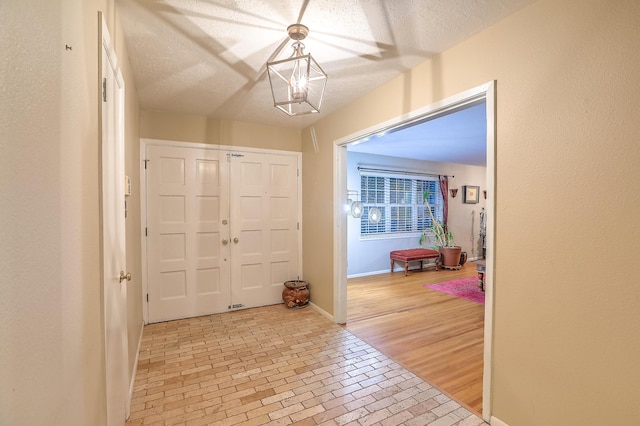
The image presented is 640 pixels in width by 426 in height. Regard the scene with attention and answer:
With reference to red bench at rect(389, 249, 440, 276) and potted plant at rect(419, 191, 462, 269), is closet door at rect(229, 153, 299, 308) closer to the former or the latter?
red bench at rect(389, 249, 440, 276)

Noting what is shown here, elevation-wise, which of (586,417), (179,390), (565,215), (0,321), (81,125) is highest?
(81,125)

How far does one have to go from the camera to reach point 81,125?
3.31 feet

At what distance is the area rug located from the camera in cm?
432

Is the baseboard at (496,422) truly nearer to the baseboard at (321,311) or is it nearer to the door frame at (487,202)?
the door frame at (487,202)

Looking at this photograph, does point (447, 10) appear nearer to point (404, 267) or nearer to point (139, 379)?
point (139, 379)

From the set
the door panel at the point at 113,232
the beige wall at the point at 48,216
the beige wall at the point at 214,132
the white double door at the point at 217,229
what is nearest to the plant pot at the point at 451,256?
the white double door at the point at 217,229

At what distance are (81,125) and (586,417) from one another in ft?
8.25

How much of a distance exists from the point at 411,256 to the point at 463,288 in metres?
1.17

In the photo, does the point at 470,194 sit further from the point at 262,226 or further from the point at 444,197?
the point at 262,226

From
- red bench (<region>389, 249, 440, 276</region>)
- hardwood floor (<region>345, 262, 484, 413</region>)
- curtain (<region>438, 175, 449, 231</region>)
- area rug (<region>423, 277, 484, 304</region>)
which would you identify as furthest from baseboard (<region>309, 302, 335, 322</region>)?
curtain (<region>438, 175, 449, 231</region>)

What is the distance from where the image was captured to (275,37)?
6.21ft

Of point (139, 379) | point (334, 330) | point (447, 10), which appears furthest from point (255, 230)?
point (447, 10)

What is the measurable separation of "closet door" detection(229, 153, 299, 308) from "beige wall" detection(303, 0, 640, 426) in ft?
8.19

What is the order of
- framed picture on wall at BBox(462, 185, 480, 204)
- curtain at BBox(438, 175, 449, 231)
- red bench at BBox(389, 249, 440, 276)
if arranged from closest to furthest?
1. red bench at BBox(389, 249, 440, 276)
2. curtain at BBox(438, 175, 449, 231)
3. framed picture on wall at BBox(462, 185, 480, 204)
